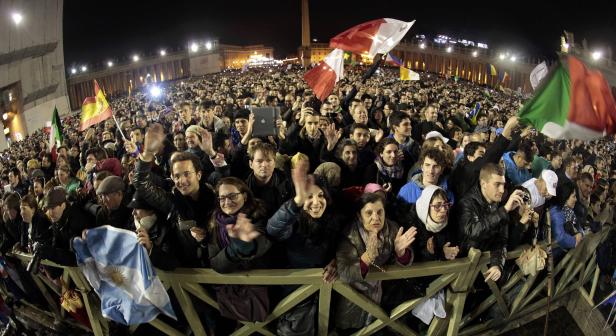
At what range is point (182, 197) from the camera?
3.77 meters

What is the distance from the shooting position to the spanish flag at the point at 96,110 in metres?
8.23

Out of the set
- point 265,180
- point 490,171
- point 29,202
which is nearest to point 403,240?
point 490,171

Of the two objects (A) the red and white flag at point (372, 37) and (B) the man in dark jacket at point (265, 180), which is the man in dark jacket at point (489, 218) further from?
(A) the red and white flag at point (372, 37)

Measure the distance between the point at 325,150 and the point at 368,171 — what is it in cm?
87

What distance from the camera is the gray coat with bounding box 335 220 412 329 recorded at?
3168mm

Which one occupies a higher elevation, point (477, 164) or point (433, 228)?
point (477, 164)

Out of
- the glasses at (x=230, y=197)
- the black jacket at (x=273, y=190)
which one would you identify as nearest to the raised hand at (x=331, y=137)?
the black jacket at (x=273, y=190)

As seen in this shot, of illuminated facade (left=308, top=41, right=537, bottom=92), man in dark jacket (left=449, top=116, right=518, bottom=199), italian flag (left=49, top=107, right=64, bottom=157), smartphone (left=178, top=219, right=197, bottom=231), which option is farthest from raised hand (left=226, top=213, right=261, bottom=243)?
illuminated facade (left=308, top=41, right=537, bottom=92)

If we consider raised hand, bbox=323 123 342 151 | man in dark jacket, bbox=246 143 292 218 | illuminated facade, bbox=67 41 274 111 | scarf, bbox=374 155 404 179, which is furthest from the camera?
illuminated facade, bbox=67 41 274 111

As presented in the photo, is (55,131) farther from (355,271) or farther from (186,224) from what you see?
(355,271)

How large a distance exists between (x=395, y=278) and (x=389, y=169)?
190 centimetres

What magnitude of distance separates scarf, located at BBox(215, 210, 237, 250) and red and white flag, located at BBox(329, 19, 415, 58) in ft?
19.9

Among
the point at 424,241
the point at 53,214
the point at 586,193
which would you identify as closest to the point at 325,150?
the point at 424,241

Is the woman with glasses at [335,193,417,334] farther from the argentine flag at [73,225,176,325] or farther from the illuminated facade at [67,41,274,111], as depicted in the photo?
the illuminated facade at [67,41,274,111]
